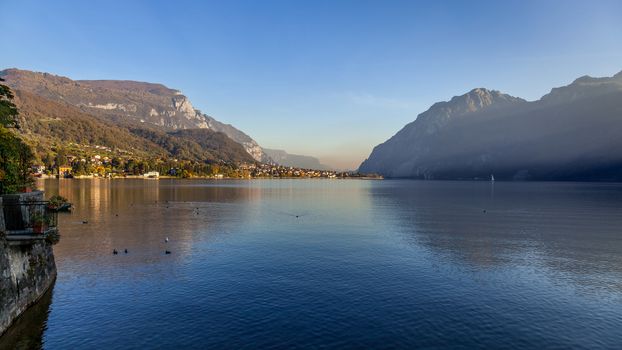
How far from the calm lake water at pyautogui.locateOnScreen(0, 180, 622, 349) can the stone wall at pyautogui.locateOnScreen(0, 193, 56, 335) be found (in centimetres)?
173

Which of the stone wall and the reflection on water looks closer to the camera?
the reflection on water

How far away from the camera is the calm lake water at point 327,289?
3825 cm

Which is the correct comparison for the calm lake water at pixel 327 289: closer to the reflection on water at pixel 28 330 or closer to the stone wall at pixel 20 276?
the reflection on water at pixel 28 330

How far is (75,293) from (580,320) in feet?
202

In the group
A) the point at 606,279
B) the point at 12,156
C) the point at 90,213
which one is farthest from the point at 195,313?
the point at 90,213

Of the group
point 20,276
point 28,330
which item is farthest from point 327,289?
point 20,276

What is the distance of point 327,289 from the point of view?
52594 millimetres

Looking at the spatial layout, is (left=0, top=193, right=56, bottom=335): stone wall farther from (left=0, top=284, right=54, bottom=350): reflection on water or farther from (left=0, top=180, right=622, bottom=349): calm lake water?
(left=0, top=180, right=622, bottom=349): calm lake water

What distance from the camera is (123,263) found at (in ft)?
212

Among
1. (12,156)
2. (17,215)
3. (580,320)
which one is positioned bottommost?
(580,320)

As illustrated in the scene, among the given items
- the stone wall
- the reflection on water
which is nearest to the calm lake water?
the reflection on water

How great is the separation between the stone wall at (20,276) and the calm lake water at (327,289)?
1732 millimetres

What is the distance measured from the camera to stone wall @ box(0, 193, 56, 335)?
3659 cm

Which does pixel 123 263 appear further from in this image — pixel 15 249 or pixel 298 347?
pixel 298 347
